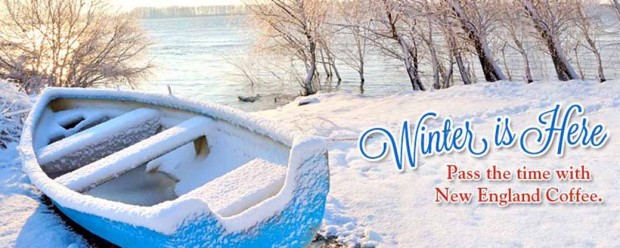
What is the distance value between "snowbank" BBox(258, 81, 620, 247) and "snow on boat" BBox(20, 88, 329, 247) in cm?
104

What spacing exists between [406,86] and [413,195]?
11499mm

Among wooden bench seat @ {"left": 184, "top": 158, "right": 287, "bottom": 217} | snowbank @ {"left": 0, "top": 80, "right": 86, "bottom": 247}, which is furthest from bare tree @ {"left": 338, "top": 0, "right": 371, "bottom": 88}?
wooden bench seat @ {"left": 184, "top": 158, "right": 287, "bottom": 217}

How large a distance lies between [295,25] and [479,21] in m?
6.96

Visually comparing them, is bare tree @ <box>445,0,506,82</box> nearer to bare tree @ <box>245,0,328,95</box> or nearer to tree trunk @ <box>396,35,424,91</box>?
tree trunk @ <box>396,35,424,91</box>

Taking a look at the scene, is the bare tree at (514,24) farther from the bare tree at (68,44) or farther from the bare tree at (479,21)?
the bare tree at (68,44)

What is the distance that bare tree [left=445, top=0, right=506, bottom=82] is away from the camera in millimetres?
11281

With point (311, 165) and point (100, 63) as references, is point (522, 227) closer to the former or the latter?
point (311, 165)

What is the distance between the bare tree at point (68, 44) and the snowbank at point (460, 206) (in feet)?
39.8

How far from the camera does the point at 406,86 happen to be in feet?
52.0

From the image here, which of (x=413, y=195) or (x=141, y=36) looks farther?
(x=141, y=36)

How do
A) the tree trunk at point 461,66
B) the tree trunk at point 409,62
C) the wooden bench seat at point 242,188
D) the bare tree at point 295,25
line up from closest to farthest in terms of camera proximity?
1. the wooden bench seat at point 242,188
2. the tree trunk at point 461,66
3. the tree trunk at point 409,62
4. the bare tree at point 295,25

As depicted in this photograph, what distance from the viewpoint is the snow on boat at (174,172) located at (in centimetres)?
262

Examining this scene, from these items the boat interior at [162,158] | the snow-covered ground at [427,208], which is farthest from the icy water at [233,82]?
the boat interior at [162,158]

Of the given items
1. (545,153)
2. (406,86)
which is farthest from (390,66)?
(545,153)
